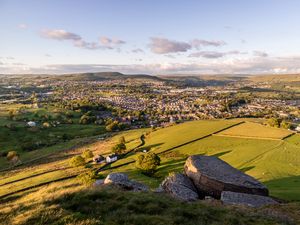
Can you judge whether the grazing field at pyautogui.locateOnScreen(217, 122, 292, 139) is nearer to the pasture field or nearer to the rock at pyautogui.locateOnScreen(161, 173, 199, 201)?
the pasture field

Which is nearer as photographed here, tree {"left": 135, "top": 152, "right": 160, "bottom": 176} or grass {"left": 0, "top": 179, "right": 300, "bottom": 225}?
grass {"left": 0, "top": 179, "right": 300, "bottom": 225}

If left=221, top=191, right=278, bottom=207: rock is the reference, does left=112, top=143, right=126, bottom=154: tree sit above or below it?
below

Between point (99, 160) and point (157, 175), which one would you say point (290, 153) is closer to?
point (157, 175)

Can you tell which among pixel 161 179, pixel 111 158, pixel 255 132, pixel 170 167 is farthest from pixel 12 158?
pixel 255 132

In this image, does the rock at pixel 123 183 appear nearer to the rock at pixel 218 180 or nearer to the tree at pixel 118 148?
the rock at pixel 218 180

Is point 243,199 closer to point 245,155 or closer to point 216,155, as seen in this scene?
point 245,155

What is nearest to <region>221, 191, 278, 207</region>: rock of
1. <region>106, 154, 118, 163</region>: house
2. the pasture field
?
the pasture field

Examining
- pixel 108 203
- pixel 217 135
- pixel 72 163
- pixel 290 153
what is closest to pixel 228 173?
pixel 108 203
